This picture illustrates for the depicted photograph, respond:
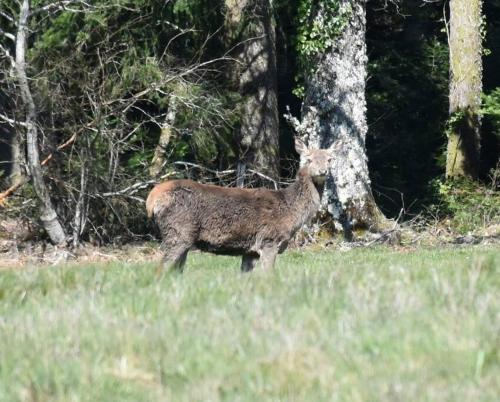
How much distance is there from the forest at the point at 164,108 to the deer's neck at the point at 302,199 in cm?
661

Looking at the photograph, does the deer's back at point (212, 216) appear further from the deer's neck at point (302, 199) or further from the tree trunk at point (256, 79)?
the tree trunk at point (256, 79)

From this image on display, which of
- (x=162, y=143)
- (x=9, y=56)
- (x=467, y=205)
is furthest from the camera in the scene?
(x=467, y=205)

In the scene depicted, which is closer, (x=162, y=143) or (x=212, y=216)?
(x=212, y=216)

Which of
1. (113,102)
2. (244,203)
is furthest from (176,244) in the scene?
(113,102)

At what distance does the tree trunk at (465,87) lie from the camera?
1136 inches

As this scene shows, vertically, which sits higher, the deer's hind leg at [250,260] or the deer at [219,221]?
the deer at [219,221]

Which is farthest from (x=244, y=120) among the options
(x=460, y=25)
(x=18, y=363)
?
(x=18, y=363)

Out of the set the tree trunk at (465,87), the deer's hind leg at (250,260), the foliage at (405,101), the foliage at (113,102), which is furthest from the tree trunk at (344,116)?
the foliage at (405,101)

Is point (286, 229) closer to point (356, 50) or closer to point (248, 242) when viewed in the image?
point (248, 242)

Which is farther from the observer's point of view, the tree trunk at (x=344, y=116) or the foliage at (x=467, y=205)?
the foliage at (x=467, y=205)

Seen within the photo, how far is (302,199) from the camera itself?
14594 millimetres

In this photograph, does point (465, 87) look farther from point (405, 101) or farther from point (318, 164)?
point (318, 164)

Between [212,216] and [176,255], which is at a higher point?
[212,216]

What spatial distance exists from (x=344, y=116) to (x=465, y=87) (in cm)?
775
